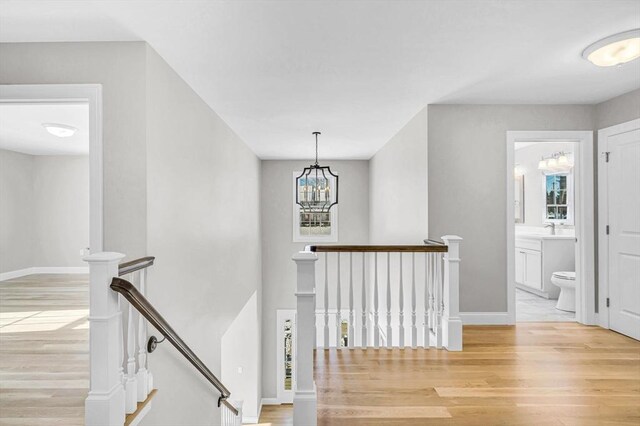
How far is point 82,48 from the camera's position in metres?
2.49

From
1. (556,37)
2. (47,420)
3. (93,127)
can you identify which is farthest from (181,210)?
(556,37)

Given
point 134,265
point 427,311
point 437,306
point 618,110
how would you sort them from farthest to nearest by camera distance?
point 618,110
point 427,311
point 437,306
point 134,265

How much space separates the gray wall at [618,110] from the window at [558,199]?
115 inches

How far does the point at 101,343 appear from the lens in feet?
5.92

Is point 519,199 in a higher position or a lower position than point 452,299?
higher

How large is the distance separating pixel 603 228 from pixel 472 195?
1.41 metres

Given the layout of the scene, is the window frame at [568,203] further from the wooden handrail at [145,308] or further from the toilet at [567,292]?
the wooden handrail at [145,308]

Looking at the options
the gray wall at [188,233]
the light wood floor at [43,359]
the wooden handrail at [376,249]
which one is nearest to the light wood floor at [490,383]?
the wooden handrail at [376,249]

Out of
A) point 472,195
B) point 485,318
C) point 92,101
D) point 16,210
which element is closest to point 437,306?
point 485,318

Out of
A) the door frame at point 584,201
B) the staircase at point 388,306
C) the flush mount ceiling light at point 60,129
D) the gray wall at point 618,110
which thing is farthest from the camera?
the flush mount ceiling light at point 60,129

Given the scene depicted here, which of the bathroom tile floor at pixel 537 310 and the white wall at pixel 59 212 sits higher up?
the white wall at pixel 59 212

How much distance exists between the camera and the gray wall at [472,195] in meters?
3.98

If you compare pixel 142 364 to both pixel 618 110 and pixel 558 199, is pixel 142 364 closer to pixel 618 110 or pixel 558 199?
pixel 618 110

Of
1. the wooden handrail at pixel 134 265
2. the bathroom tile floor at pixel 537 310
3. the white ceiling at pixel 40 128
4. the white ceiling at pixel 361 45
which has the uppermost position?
the white ceiling at pixel 40 128
